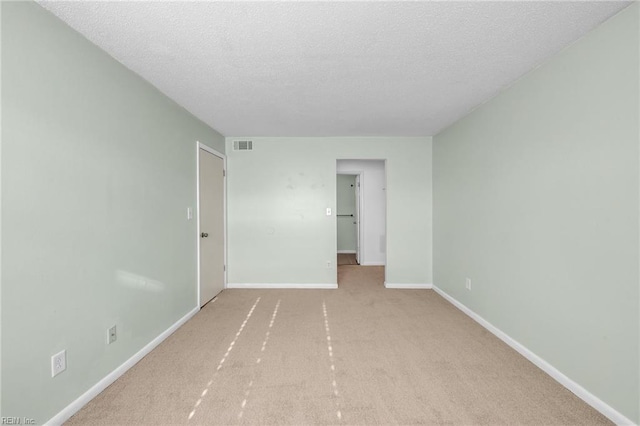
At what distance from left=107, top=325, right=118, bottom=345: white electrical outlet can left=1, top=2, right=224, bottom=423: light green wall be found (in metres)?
0.04

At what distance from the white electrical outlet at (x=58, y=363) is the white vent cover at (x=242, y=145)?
311cm

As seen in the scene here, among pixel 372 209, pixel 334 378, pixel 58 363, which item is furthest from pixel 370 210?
pixel 58 363

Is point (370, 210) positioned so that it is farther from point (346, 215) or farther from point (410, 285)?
point (410, 285)

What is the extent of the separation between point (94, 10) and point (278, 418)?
98.1 inches

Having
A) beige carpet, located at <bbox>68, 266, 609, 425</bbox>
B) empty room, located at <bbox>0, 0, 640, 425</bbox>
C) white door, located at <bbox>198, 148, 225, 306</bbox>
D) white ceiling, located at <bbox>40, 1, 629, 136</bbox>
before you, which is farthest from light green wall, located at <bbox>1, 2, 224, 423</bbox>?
white door, located at <bbox>198, 148, 225, 306</bbox>

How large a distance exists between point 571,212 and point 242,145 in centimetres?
381

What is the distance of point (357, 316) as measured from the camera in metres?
3.07

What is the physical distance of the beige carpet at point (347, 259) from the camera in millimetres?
6082

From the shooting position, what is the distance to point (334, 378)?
76.6 inches

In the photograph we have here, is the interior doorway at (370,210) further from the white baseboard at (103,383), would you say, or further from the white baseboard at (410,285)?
the white baseboard at (103,383)

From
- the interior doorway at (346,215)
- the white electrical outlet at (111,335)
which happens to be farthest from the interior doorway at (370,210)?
the white electrical outlet at (111,335)

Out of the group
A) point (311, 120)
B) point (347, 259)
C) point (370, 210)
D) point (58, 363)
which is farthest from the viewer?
point (347, 259)

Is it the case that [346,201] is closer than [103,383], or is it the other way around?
[103,383]

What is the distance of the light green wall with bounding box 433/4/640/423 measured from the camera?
148cm
